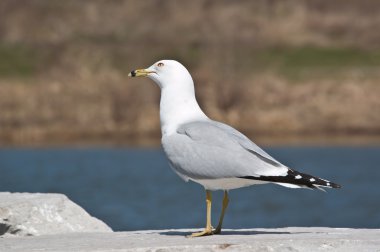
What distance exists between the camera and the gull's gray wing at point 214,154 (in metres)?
7.07

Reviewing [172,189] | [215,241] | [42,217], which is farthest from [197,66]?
[215,241]

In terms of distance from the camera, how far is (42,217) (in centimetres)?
838

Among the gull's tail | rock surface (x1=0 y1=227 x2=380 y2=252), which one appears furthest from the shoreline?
the gull's tail

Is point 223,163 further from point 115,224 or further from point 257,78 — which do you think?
point 257,78

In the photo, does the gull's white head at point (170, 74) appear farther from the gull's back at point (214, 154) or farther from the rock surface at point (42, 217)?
the rock surface at point (42, 217)

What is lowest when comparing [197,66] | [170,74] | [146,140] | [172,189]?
[172,189]

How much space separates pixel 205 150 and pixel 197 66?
79.0 ft

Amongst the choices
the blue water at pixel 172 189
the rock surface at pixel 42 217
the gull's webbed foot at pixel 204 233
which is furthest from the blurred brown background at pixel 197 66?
the gull's webbed foot at pixel 204 233

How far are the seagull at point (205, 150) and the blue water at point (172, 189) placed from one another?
6.85 meters

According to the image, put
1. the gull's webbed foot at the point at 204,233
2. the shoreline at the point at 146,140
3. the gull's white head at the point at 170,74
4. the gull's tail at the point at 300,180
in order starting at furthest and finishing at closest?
1. the shoreline at the point at 146,140
2. the gull's white head at the point at 170,74
3. the gull's webbed foot at the point at 204,233
4. the gull's tail at the point at 300,180

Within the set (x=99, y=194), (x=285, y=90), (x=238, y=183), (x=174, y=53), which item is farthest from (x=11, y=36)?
(x=238, y=183)

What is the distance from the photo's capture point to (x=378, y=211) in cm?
1681

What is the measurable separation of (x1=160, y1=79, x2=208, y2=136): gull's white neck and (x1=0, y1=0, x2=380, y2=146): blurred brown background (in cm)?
1899

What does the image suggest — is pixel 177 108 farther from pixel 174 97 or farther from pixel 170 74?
pixel 170 74
